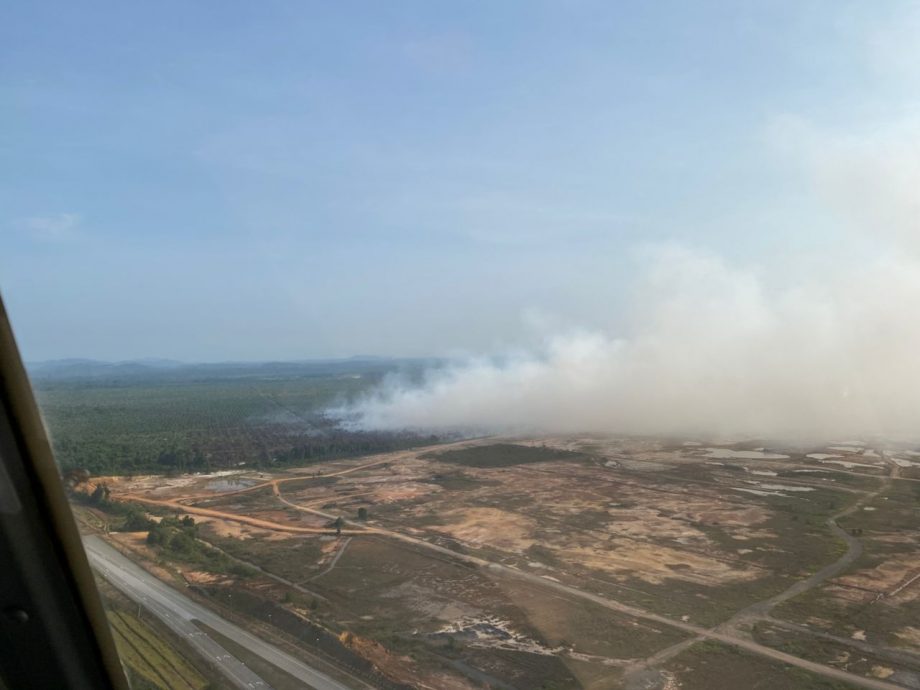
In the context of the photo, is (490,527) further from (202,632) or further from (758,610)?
(202,632)

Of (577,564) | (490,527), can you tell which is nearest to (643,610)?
(577,564)

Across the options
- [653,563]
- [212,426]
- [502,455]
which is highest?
[212,426]

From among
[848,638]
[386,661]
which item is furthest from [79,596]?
[848,638]

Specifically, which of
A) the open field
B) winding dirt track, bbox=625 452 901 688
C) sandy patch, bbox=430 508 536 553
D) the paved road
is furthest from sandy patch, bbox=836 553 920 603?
the paved road

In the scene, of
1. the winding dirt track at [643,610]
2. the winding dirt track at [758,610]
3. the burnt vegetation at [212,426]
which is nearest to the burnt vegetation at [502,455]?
the burnt vegetation at [212,426]

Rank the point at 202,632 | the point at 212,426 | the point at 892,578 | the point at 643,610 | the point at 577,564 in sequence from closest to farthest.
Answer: the point at 202,632 < the point at 643,610 < the point at 892,578 < the point at 577,564 < the point at 212,426

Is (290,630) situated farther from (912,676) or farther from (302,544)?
(912,676)
